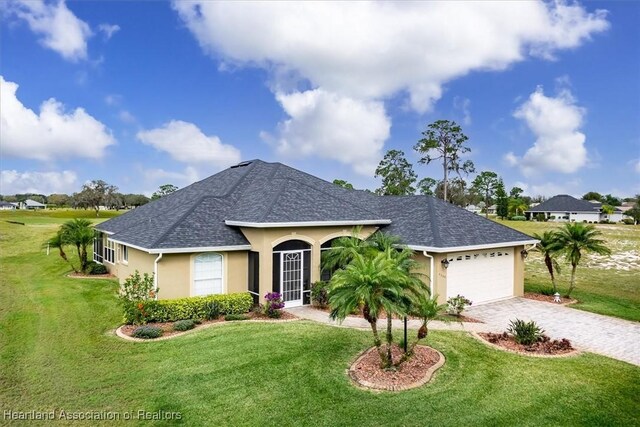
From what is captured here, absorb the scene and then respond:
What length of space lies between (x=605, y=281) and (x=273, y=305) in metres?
22.3

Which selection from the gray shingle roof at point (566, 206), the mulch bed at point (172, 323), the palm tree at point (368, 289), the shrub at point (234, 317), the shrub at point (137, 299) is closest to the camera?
the palm tree at point (368, 289)

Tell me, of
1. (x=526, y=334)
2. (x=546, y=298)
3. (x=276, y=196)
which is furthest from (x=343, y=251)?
(x=546, y=298)

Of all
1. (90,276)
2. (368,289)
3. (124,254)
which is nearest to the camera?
(368,289)

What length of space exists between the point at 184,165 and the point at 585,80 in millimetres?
30272

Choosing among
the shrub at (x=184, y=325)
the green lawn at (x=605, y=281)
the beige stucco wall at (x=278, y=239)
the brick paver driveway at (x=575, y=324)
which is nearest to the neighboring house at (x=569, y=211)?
the green lawn at (x=605, y=281)

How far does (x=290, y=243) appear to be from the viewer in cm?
1656

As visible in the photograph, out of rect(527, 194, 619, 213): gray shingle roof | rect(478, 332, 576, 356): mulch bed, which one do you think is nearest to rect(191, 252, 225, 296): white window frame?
rect(478, 332, 576, 356): mulch bed

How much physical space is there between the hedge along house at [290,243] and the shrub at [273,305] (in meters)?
0.83

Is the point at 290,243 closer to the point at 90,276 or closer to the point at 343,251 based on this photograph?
the point at 343,251

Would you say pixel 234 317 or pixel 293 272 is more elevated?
pixel 293 272

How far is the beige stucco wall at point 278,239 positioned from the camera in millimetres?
Result: 15812

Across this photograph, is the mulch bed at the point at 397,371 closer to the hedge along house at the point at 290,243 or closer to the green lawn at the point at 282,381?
the green lawn at the point at 282,381

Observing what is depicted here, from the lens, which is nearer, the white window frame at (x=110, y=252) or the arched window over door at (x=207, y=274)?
the arched window over door at (x=207, y=274)

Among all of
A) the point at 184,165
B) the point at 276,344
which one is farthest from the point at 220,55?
the point at 276,344
